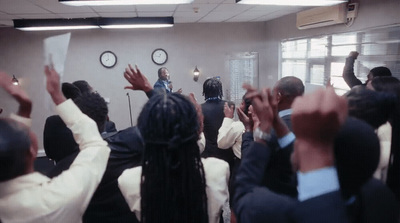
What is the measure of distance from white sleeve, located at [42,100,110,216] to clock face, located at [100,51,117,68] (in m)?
5.45

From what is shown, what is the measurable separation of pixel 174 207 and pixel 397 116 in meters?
1.06

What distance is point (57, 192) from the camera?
3.19 feet

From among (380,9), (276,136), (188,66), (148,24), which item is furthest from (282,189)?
(188,66)

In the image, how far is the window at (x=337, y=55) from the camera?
3.44 meters

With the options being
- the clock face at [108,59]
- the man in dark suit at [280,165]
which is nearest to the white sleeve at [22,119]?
the man in dark suit at [280,165]

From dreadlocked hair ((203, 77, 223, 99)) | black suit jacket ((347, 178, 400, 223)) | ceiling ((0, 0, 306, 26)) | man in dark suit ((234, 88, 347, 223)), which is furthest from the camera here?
ceiling ((0, 0, 306, 26))

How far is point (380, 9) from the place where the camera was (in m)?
3.46

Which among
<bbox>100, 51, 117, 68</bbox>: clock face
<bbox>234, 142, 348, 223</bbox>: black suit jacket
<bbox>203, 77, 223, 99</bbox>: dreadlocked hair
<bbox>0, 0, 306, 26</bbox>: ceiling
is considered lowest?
<bbox>234, 142, 348, 223</bbox>: black suit jacket

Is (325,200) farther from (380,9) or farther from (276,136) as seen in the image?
(380,9)

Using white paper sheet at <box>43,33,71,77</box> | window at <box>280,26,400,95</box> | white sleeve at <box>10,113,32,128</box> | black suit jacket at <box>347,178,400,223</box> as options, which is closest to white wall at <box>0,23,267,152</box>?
window at <box>280,26,400,95</box>

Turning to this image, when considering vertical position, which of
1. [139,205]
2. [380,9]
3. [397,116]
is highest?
[380,9]

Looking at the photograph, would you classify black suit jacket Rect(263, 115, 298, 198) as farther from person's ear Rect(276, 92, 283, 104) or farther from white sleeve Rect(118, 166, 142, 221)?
person's ear Rect(276, 92, 283, 104)

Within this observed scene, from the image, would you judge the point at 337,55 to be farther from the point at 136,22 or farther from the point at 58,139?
the point at 58,139

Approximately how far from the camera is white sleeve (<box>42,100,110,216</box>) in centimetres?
98
